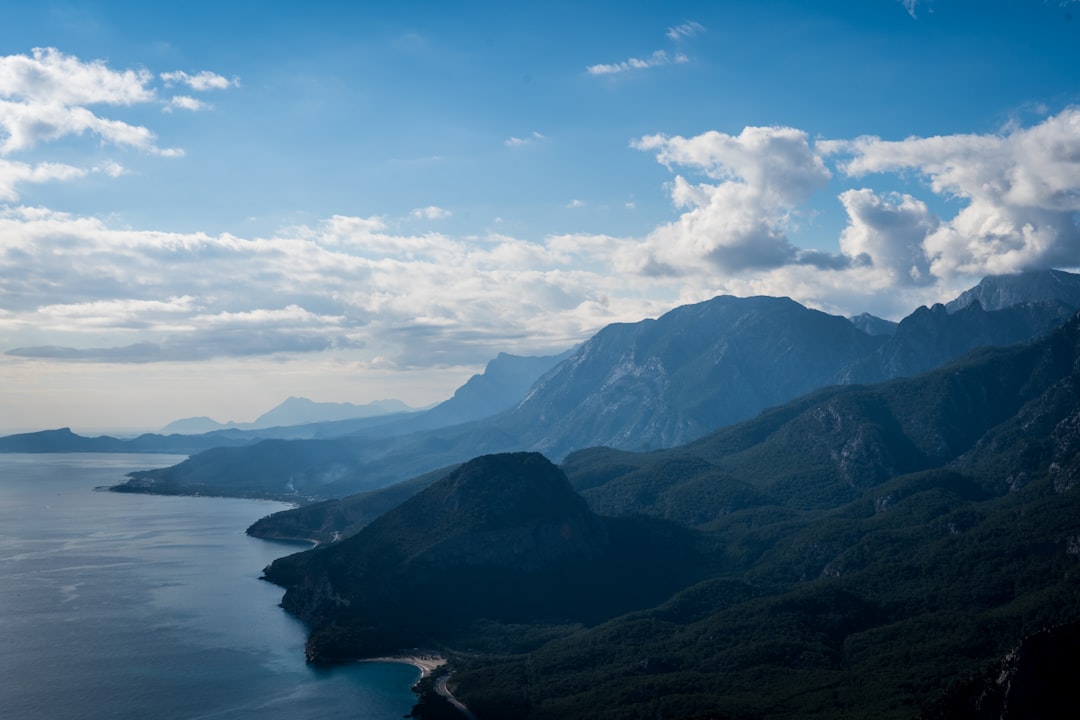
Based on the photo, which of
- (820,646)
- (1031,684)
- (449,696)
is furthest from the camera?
(820,646)

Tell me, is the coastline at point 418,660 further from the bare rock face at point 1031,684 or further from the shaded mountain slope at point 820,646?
the bare rock face at point 1031,684

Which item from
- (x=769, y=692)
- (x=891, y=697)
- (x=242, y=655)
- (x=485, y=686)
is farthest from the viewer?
(x=242, y=655)

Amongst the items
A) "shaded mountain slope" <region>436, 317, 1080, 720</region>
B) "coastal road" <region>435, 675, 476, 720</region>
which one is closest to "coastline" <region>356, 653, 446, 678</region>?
"shaded mountain slope" <region>436, 317, 1080, 720</region>

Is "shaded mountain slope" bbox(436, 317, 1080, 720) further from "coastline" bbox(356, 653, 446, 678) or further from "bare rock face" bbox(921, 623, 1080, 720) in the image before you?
"bare rock face" bbox(921, 623, 1080, 720)

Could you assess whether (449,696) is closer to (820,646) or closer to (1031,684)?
(820,646)


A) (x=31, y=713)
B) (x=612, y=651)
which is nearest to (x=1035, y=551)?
(x=612, y=651)

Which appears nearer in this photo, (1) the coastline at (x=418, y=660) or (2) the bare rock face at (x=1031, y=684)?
(2) the bare rock face at (x=1031, y=684)

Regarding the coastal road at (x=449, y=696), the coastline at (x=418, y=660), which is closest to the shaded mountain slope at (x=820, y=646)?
the coastal road at (x=449, y=696)

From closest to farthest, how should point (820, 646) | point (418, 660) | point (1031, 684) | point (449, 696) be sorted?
point (1031, 684) < point (449, 696) < point (820, 646) < point (418, 660)

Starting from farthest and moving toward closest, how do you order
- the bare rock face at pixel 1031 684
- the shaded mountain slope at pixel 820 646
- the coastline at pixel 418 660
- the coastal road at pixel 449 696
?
the coastline at pixel 418 660 < the coastal road at pixel 449 696 < the shaded mountain slope at pixel 820 646 < the bare rock face at pixel 1031 684

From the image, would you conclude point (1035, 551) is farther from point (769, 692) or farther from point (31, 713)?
point (31, 713)

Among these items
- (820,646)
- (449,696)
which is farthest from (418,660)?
(820,646)
